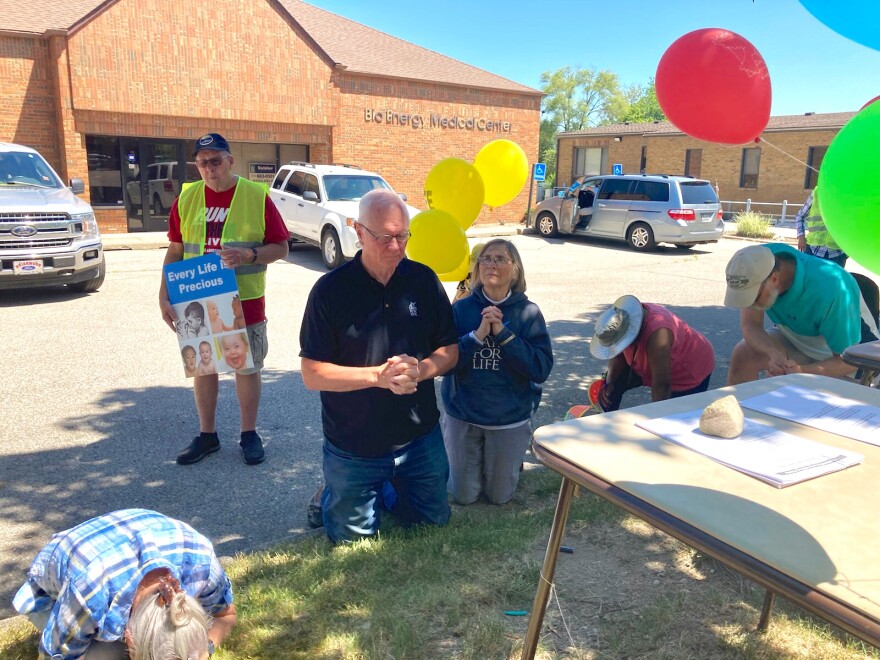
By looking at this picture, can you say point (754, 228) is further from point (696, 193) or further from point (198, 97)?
point (198, 97)

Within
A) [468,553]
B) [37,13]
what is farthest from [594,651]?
[37,13]

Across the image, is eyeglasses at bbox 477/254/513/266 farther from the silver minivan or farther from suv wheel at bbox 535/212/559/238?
suv wheel at bbox 535/212/559/238

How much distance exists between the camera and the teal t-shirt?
398cm

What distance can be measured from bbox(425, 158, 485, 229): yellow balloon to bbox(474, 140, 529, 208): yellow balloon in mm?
353

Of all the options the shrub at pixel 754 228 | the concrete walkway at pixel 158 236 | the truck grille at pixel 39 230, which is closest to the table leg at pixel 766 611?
the truck grille at pixel 39 230

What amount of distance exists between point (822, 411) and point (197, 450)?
11.7 feet

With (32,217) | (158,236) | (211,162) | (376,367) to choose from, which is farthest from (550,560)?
(158,236)

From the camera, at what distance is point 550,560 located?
221 cm

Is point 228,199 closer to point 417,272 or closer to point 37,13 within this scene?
point 417,272

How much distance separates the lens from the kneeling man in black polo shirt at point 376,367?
10.3 ft

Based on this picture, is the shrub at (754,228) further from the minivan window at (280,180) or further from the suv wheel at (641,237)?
the minivan window at (280,180)

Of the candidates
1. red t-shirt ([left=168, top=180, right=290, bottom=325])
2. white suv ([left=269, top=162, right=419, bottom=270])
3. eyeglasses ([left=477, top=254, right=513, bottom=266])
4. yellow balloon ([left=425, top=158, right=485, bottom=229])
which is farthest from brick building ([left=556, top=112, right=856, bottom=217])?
red t-shirt ([left=168, top=180, right=290, bottom=325])

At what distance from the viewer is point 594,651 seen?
264 centimetres

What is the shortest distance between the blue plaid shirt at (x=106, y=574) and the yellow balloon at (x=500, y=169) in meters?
3.24
